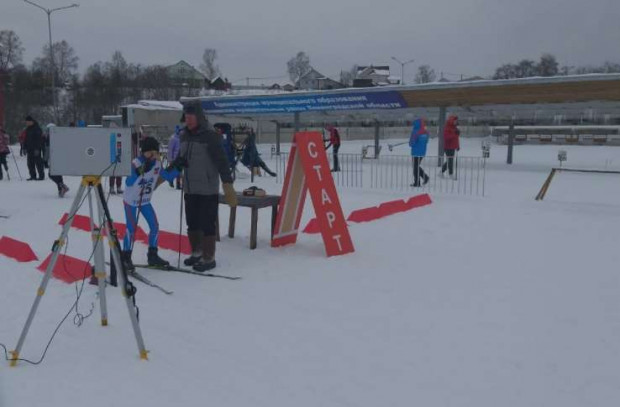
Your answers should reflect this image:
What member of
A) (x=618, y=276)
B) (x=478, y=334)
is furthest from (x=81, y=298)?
(x=618, y=276)

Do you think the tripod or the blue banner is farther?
the blue banner

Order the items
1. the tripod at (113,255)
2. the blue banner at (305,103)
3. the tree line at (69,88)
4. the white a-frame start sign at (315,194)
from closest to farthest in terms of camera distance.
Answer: the tripod at (113,255)
the white a-frame start sign at (315,194)
the blue banner at (305,103)
the tree line at (69,88)

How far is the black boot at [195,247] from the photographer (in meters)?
6.95

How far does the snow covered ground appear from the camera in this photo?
12.6ft

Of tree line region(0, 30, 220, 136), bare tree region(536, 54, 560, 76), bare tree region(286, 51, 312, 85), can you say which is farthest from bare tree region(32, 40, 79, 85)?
bare tree region(536, 54, 560, 76)

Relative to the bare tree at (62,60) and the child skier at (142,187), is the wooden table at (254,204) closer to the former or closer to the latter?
the child skier at (142,187)

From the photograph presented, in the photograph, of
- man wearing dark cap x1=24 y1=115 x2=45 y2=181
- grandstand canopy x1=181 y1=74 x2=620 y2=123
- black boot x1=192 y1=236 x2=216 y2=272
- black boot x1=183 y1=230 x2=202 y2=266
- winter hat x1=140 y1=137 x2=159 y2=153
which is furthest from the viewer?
grandstand canopy x1=181 y1=74 x2=620 y2=123

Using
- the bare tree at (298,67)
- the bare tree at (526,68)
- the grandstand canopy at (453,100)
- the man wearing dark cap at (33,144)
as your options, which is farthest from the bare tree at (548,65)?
the man wearing dark cap at (33,144)

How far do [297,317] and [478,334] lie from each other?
1.58 meters

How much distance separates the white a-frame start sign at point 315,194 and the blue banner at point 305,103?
15256 mm

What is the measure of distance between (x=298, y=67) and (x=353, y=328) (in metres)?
113

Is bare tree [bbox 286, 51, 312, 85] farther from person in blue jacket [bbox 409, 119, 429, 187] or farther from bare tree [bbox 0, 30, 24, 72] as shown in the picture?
person in blue jacket [bbox 409, 119, 429, 187]

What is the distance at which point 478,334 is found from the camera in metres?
4.80

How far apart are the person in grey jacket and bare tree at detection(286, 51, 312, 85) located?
351ft
